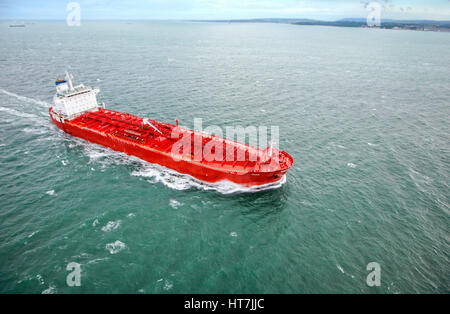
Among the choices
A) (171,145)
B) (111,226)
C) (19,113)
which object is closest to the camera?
(111,226)

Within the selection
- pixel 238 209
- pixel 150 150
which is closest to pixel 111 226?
pixel 150 150

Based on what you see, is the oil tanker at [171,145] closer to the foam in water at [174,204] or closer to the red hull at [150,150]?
the red hull at [150,150]

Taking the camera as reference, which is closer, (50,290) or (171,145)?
(50,290)

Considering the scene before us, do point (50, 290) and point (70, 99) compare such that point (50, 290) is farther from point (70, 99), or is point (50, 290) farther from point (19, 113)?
point (19, 113)

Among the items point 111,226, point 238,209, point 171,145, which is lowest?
point 111,226

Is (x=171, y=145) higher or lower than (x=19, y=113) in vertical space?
lower

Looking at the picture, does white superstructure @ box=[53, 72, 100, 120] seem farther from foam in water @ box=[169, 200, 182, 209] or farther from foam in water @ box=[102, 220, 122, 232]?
foam in water @ box=[169, 200, 182, 209]

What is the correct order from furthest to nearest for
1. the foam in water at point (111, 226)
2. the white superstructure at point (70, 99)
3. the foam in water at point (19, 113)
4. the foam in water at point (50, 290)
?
1. the foam in water at point (19, 113)
2. the white superstructure at point (70, 99)
3. the foam in water at point (111, 226)
4. the foam in water at point (50, 290)

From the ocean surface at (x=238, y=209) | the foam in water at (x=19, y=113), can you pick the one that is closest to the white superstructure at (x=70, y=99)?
the ocean surface at (x=238, y=209)
